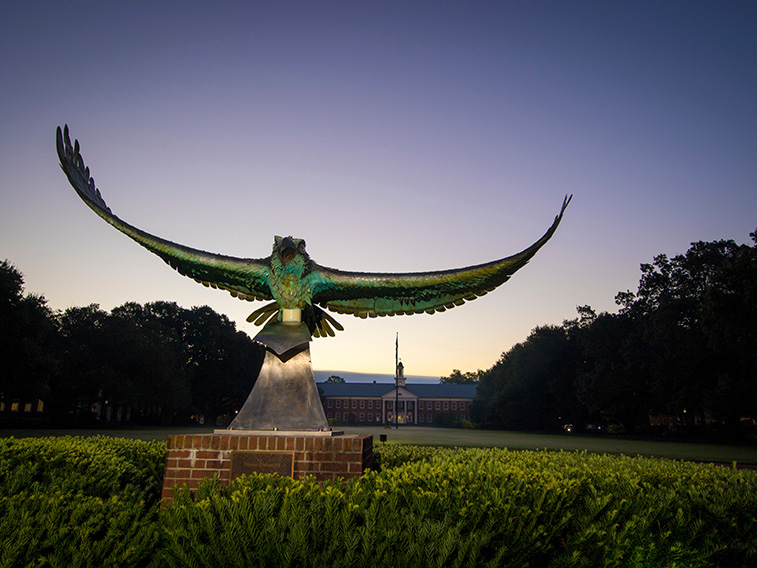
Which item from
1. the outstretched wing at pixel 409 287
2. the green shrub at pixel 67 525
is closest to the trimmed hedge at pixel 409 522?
the green shrub at pixel 67 525

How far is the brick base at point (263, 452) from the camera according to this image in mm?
4945

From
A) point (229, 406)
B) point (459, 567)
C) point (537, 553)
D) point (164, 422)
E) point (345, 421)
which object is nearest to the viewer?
point (459, 567)

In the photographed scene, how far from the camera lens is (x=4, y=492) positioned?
4.52 m

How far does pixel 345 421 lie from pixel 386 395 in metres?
9.77

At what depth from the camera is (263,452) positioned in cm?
498

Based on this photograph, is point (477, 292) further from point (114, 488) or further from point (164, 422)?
point (164, 422)

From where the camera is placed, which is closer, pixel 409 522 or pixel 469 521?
pixel 409 522

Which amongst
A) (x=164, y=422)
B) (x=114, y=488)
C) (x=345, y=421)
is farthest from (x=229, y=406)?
(x=114, y=488)

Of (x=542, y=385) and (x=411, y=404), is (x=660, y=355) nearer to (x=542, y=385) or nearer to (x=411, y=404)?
(x=542, y=385)

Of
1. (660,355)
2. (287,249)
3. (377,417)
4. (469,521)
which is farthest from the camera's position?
(377,417)

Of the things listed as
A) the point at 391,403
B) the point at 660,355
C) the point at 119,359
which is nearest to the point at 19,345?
the point at 119,359

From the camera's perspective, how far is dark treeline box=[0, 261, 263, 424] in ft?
104

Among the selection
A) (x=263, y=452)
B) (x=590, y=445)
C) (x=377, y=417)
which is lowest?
(x=377, y=417)

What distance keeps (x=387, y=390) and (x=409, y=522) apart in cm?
10895
